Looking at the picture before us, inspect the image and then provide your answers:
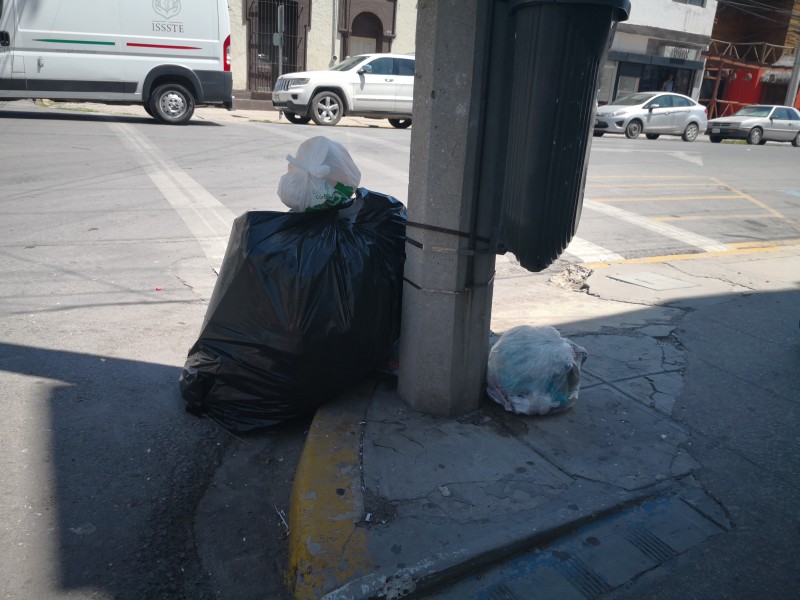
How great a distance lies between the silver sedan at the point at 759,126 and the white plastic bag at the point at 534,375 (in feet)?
74.7

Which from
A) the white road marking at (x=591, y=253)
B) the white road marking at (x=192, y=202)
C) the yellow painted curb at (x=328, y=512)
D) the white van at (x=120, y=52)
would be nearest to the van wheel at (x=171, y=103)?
the white van at (x=120, y=52)

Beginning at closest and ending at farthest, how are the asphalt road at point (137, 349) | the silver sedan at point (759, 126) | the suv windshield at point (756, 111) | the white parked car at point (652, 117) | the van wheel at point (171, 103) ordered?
the asphalt road at point (137, 349) < the van wheel at point (171, 103) < the white parked car at point (652, 117) < the silver sedan at point (759, 126) < the suv windshield at point (756, 111)

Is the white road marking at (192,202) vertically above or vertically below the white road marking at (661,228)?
above

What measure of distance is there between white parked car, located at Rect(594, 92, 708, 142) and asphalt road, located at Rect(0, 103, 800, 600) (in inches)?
405

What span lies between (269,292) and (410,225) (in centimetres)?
68

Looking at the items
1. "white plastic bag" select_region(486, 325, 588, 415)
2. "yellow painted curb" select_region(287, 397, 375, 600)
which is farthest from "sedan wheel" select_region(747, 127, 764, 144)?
"yellow painted curb" select_region(287, 397, 375, 600)

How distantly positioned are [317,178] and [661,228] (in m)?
5.86

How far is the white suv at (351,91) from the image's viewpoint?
48.4 feet

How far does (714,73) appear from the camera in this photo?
34.4 m

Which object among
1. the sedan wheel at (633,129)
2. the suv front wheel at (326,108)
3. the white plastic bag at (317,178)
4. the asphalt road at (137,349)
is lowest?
the asphalt road at (137,349)

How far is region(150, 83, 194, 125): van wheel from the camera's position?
12.6 m

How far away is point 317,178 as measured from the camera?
9.78ft

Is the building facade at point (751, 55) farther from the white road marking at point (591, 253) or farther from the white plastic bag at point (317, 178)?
the white plastic bag at point (317, 178)

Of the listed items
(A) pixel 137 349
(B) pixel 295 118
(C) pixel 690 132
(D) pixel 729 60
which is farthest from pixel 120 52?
(D) pixel 729 60
